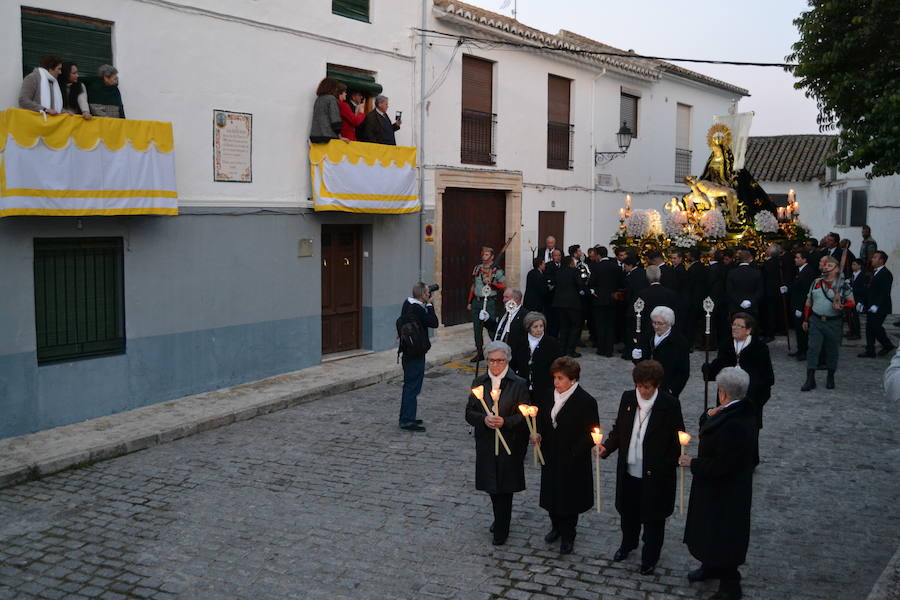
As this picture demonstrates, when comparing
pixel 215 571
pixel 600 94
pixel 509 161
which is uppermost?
pixel 600 94

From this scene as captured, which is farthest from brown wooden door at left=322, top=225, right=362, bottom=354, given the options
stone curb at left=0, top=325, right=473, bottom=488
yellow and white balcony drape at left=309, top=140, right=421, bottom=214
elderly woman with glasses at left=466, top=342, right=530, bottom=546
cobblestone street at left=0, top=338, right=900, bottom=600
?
elderly woman with glasses at left=466, top=342, right=530, bottom=546

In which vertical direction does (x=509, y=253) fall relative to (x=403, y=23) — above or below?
below

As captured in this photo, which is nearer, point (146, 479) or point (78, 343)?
point (146, 479)

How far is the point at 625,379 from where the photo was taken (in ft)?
43.3

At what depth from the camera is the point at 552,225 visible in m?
19.4

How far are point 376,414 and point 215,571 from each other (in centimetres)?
479

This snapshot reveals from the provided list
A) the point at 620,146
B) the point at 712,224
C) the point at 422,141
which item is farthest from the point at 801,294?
the point at 620,146

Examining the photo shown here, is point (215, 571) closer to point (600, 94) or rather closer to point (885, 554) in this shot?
point (885, 554)

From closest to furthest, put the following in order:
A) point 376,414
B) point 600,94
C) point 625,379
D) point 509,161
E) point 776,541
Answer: point 776,541 < point 376,414 < point 625,379 < point 509,161 < point 600,94

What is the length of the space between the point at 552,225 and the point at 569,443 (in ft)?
43.8

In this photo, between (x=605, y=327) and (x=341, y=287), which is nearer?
(x=341, y=287)

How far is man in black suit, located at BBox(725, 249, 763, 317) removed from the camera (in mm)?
14031

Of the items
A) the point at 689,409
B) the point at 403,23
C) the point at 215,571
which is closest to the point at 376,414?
the point at 689,409

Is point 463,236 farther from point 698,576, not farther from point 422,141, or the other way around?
point 698,576
